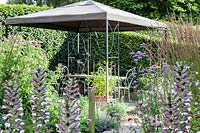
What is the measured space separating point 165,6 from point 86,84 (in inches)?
339

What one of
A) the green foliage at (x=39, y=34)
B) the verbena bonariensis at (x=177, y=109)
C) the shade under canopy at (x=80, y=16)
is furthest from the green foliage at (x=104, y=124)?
the green foliage at (x=39, y=34)

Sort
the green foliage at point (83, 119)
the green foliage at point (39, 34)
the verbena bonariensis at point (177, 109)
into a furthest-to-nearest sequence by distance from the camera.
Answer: the green foliage at point (39, 34)
the green foliage at point (83, 119)
the verbena bonariensis at point (177, 109)

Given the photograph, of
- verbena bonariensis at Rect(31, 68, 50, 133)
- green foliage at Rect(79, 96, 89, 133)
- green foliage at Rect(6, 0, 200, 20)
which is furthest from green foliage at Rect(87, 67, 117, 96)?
green foliage at Rect(6, 0, 200, 20)

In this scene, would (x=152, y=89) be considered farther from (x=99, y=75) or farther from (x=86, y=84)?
(x=86, y=84)

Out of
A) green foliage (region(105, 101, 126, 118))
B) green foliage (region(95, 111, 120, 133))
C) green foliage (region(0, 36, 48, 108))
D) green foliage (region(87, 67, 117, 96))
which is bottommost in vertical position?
green foliage (region(95, 111, 120, 133))

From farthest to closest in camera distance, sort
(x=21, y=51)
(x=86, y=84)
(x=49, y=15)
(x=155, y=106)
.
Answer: (x=86, y=84), (x=49, y=15), (x=21, y=51), (x=155, y=106)

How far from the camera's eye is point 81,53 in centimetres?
1066

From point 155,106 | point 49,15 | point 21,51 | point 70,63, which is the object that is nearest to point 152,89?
point 155,106

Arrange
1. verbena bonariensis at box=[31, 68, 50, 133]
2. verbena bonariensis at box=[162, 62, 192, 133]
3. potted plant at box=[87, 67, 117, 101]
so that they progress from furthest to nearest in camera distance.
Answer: potted plant at box=[87, 67, 117, 101] < verbena bonariensis at box=[31, 68, 50, 133] < verbena bonariensis at box=[162, 62, 192, 133]

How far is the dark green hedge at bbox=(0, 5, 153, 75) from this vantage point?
344 inches

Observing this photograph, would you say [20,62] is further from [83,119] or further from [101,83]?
[101,83]

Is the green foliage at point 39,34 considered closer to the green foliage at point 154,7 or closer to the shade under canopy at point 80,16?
the shade under canopy at point 80,16

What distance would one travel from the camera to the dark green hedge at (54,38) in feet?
Result: 28.7

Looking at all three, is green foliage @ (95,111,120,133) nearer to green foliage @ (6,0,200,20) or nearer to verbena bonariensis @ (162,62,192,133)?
verbena bonariensis @ (162,62,192,133)
